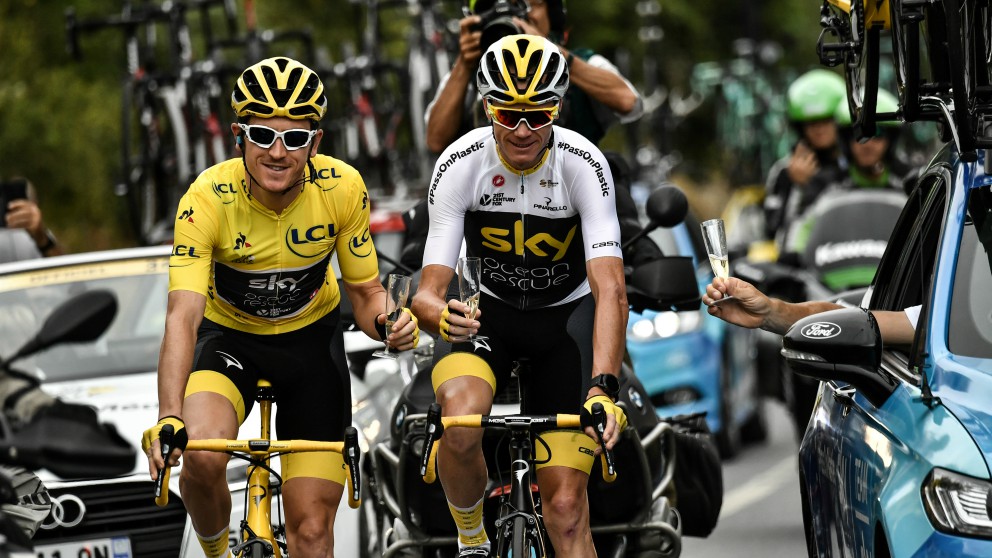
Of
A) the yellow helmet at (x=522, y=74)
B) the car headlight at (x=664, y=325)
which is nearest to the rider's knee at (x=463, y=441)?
the yellow helmet at (x=522, y=74)

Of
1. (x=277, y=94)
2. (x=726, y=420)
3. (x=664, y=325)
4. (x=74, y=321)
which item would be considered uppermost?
(x=277, y=94)

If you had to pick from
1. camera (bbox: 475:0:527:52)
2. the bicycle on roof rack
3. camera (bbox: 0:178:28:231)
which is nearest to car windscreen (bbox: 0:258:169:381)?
camera (bbox: 0:178:28:231)

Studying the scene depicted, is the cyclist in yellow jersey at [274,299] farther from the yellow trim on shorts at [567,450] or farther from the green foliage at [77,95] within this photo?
the green foliage at [77,95]

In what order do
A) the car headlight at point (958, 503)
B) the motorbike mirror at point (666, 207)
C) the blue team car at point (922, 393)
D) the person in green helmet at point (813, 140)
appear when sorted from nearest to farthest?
1. the car headlight at point (958, 503)
2. the blue team car at point (922, 393)
3. the motorbike mirror at point (666, 207)
4. the person in green helmet at point (813, 140)

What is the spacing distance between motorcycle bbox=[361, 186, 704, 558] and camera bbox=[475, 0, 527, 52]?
1109mm

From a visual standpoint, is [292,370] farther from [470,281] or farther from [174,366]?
[470,281]

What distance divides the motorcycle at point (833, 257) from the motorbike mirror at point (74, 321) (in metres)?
4.20

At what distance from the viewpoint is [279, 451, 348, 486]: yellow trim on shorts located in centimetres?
711

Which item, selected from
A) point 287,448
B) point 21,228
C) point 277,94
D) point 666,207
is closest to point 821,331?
point 287,448

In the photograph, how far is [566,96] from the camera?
30.9ft

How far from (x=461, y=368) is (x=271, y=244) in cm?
84

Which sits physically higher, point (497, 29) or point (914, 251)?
point (497, 29)

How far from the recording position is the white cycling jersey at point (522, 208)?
7457 mm

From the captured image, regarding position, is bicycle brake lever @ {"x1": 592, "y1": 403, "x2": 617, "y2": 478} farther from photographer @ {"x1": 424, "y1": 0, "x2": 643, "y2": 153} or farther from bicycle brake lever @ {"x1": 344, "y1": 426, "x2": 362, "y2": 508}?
photographer @ {"x1": 424, "y1": 0, "x2": 643, "y2": 153}
